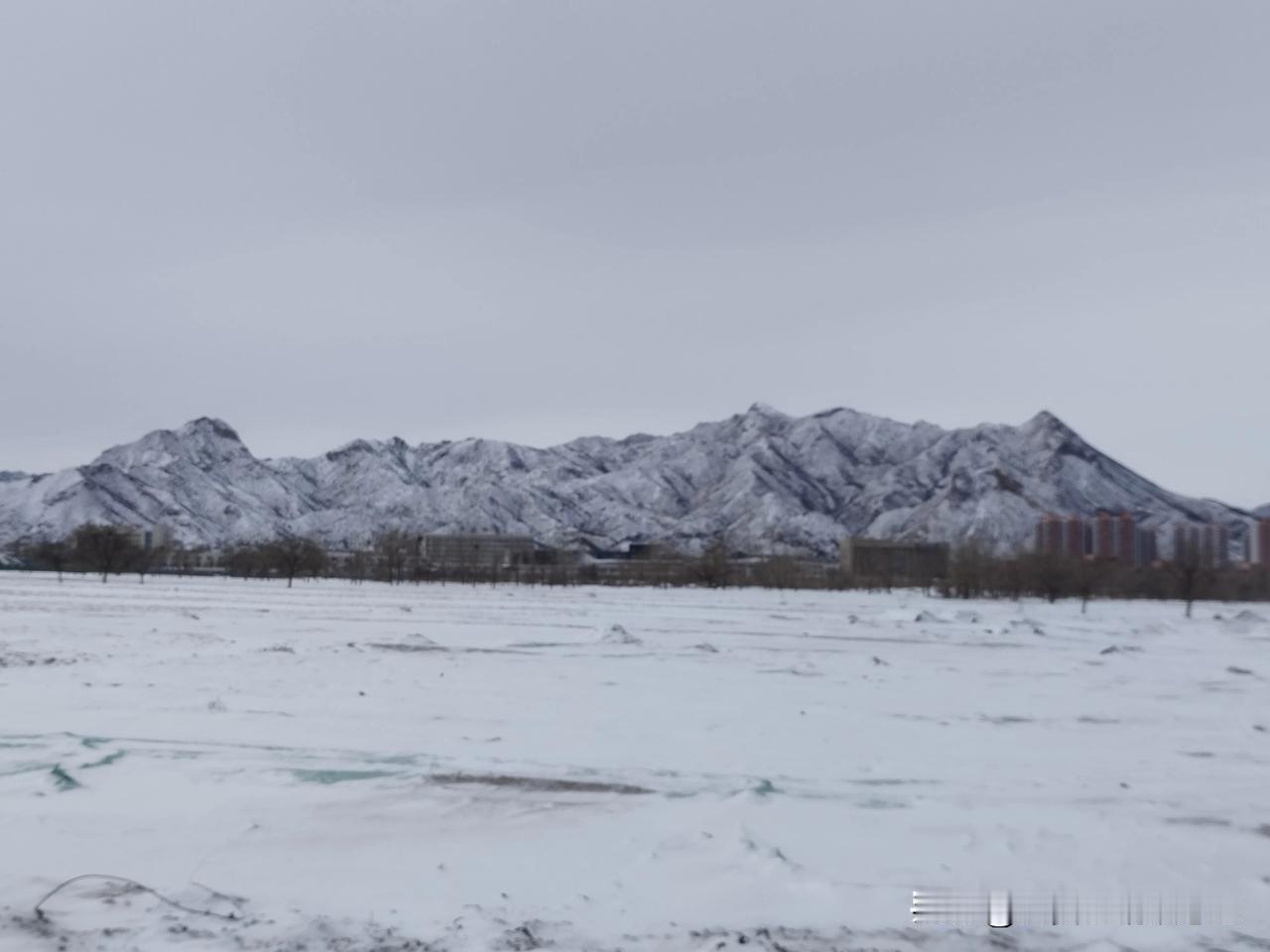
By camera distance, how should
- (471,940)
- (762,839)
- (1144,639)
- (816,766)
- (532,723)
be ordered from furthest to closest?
(1144,639), (532,723), (816,766), (762,839), (471,940)

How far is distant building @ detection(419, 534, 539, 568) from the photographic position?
149 m

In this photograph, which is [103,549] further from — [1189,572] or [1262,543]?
[1262,543]

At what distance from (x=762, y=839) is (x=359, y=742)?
15.6 ft

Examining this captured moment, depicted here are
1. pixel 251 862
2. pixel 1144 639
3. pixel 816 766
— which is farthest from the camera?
pixel 1144 639

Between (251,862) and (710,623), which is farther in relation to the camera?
(710,623)

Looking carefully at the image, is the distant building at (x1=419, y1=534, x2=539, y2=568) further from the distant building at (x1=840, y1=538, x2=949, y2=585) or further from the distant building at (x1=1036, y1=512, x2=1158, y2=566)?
the distant building at (x1=1036, y1=512, x2=1158, y2=566)

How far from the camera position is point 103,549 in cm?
8762

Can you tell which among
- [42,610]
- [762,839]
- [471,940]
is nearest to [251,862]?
[471,940]

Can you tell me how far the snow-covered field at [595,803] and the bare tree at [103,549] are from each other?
A: 7780cm

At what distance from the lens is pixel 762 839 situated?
7.64m

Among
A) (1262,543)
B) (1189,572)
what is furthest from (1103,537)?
(1189,572)

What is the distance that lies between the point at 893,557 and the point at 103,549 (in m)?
87.0

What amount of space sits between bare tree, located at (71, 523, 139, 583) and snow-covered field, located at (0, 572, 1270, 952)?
77805 mm

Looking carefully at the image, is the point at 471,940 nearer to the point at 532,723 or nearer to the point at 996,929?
the point at 996,929
